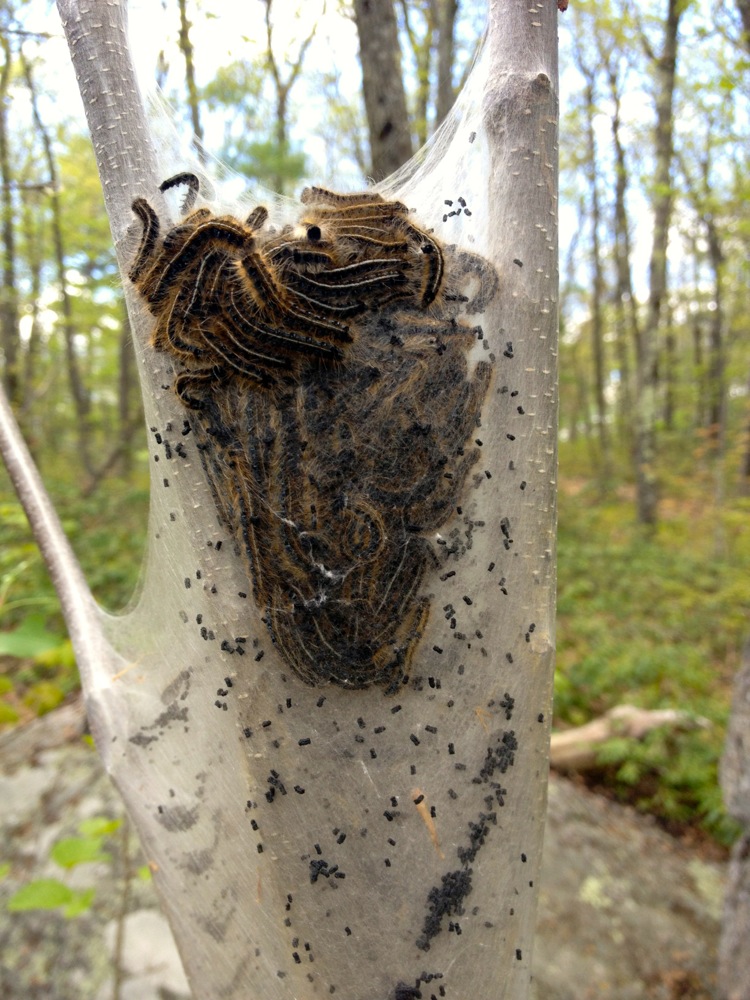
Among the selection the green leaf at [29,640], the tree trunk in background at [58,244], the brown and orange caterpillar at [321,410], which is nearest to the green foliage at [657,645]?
the green leaf at [29,640]

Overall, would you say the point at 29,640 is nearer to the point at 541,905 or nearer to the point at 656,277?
the point at 541,905

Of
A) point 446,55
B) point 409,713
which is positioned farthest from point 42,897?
point 446,55

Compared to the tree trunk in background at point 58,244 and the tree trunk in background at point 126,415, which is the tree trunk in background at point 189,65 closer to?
the tree trunk in background at point 58,244

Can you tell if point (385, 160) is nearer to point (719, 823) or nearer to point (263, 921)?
point (263, 921)

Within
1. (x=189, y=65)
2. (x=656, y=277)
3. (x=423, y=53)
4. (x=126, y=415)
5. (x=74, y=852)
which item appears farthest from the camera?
(x=126, y=415)

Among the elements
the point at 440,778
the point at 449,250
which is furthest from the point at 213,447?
the point at 440,778

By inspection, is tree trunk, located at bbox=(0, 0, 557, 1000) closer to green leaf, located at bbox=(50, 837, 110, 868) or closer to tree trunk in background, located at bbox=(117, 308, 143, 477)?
green leaf, located at bbox=(50, 837, 110, 868)
